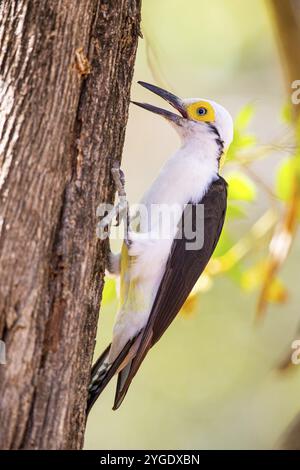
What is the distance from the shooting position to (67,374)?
2.96 m

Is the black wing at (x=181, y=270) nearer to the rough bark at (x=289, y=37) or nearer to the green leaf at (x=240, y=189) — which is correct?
the green leaf at (x=240, y=189)

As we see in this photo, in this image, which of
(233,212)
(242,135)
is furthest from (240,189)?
(242,135)

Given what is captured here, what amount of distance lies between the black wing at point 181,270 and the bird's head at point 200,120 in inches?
14.0

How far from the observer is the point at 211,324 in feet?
28.0

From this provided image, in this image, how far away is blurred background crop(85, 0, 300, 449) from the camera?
7316 millimetres

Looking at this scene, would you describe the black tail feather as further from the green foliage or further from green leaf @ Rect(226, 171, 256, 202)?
the green foliage

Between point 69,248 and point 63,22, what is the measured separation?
35.8 inches

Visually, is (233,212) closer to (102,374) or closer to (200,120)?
(200,120)

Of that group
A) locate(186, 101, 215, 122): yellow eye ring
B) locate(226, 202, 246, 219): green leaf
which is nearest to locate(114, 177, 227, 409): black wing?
locate(226, 202, 246, 219): green leaf

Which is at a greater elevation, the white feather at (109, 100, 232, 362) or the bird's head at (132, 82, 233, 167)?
the bird's head at (132, 82, 233, 167)

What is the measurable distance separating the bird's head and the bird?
25cm

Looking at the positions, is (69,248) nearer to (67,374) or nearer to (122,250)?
(67,374)

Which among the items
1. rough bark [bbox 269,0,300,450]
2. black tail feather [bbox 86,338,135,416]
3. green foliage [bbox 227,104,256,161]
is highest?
rough bark [bbox 269,0,300,450]

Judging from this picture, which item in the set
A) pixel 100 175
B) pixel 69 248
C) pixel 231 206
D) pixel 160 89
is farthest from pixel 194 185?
pixel 69 248
